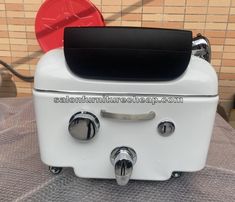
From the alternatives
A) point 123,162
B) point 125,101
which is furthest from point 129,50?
point 123,162

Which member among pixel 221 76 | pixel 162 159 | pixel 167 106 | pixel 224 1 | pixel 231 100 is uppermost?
pixel 224 1

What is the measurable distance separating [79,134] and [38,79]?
0.11m

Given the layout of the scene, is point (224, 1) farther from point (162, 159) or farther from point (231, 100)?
point (162, 159)

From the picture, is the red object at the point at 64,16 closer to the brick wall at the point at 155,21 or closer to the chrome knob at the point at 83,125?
the chrome knob at the point at 83,125

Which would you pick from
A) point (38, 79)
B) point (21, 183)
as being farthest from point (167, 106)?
point (21, 183)

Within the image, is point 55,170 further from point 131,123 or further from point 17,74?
point 17,74

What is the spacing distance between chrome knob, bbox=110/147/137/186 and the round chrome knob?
0.07 meters

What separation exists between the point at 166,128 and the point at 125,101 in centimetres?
9

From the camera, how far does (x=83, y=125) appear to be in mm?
450

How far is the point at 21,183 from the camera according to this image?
548 mm

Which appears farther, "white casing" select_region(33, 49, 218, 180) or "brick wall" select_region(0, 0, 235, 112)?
"brick wall" select_region(0, 0, 235, 112)

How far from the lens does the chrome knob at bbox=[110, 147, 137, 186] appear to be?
1.51 feet

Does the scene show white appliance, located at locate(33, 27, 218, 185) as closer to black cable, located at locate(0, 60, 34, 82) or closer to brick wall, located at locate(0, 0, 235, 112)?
brick wall, located at locate(0, 0, 235, 112)

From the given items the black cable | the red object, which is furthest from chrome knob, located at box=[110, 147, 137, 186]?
the black cable
